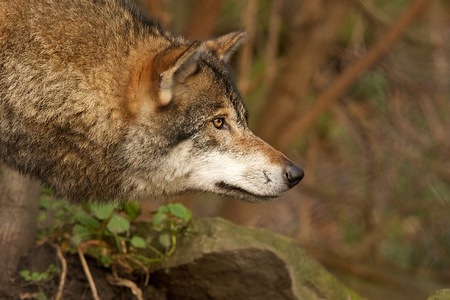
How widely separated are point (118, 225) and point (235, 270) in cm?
75

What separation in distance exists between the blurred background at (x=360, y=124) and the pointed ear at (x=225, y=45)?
358 centimetres

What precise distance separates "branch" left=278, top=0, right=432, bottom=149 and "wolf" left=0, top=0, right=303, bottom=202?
4209mm

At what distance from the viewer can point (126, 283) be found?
16.3 ft

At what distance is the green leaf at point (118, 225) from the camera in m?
4.87

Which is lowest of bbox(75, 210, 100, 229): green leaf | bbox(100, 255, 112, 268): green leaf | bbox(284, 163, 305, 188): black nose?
bbox(100, 255, 112, 268): green leaf

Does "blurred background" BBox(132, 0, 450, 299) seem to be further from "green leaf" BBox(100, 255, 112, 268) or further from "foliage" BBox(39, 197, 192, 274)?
"green leaf" BBox(100, 255, 112, 268)

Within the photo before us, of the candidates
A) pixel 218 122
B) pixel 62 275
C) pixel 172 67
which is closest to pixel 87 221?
pixel 62 275

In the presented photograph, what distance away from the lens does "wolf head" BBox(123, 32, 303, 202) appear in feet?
14.3

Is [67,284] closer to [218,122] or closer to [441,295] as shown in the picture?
[218,122]

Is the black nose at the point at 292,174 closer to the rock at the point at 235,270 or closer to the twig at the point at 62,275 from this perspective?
the rock at the point at 235,270

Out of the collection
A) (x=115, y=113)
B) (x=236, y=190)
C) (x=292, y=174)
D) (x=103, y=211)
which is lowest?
(x=103, y=211)

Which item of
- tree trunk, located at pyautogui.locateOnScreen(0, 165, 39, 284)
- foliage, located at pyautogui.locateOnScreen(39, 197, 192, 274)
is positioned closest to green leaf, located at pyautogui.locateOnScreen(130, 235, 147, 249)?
foliage, located at pyautogui.locateOnScreen(39, 197, 192, 274)

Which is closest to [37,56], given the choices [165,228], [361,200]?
[165,228]

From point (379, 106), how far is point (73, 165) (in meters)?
7.14
